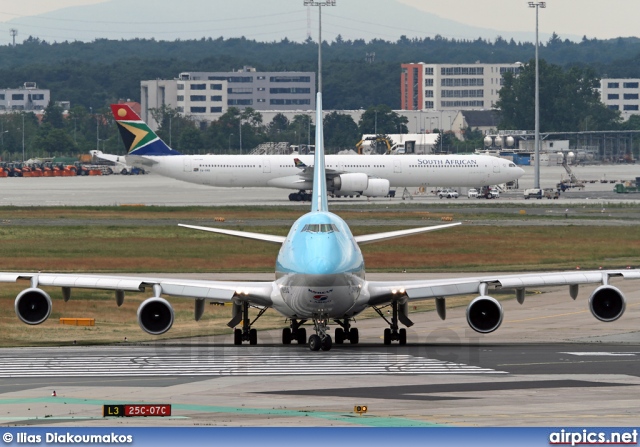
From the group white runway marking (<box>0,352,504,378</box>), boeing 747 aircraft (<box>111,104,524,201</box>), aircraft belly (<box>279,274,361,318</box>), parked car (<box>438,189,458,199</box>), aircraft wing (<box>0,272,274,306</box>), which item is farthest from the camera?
parked car (<box>438,189,458,199</box>)

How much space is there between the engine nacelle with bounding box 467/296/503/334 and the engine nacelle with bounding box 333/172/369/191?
Answer: 90449 mm

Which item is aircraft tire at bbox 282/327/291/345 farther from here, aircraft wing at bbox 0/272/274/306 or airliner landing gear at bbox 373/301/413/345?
airliner landing gear at bbox 373/301/413/345

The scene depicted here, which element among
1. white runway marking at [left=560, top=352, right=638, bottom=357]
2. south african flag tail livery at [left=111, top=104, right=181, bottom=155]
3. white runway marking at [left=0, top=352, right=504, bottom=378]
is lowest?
white runway marking at [left=560, top=352, right=638, bottom=357]

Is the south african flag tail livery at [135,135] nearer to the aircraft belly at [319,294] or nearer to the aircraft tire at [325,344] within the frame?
the aircraft tire at [325,344]

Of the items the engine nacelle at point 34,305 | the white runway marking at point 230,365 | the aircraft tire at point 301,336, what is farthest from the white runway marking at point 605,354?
the engine nacelle at point 34,305

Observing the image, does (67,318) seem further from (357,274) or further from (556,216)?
(556,216)

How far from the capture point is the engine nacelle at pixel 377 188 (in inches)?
4985

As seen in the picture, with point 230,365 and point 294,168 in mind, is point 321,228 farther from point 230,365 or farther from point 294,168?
point 294,168

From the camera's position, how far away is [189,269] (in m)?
65.4

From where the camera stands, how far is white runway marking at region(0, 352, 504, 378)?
31828mm

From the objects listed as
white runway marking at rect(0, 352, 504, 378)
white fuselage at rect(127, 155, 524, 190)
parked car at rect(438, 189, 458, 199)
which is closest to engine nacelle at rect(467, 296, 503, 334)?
white runway marking at rect(0, 352, 504, 378)

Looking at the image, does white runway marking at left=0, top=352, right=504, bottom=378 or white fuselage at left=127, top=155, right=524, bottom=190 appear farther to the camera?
white fuselage at left=127, top=155, right=524, bottom=190

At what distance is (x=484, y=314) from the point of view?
34969 mm

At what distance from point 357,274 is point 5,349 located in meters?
11.0
